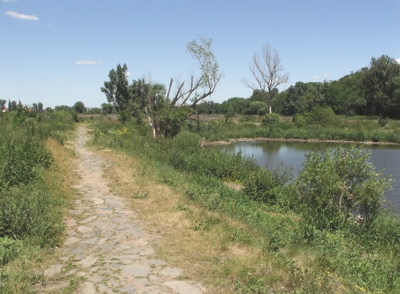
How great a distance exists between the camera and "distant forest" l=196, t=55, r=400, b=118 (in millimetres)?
52750

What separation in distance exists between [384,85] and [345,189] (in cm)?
5168

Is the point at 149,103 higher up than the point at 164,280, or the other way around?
the point at 149,103

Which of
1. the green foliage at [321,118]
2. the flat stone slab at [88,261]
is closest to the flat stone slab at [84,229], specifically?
the flat stone slab at [88,261]

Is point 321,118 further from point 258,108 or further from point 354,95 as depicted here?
point 258,108

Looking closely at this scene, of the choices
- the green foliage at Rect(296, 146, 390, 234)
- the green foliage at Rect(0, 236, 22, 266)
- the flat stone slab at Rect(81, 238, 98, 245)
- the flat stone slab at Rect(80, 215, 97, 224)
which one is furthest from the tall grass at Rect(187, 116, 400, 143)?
the green foliage at Rect(0, 236, 22, 266)

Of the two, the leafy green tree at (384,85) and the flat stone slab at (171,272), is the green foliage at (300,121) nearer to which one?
the leafy green tree at (384,85)

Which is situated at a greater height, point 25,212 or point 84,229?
point 25,212

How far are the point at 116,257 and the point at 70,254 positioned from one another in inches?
22.8

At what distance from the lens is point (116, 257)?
4305mm

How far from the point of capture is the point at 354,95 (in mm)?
60188

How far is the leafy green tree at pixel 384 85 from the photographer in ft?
172

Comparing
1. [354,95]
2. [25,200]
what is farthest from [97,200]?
[354,95]

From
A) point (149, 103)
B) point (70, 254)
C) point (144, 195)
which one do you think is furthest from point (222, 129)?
point (70, 254)

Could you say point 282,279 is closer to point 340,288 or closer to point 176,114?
point 340,288
